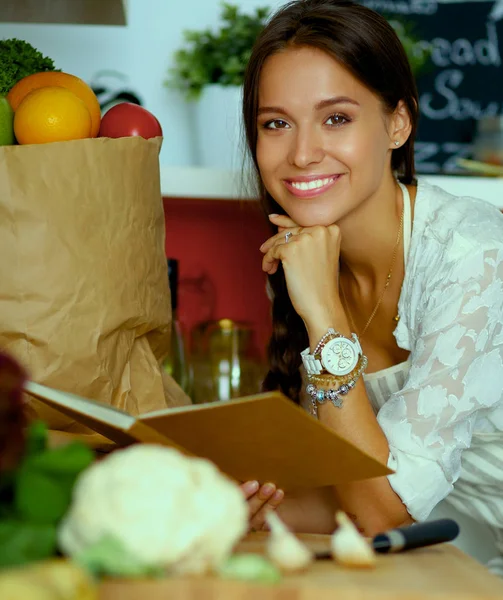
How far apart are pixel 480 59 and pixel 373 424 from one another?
48.1 inches

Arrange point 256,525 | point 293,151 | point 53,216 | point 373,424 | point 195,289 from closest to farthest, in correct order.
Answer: point 53,216
point 256,525
point 373,424
point 293,151
point 195,289

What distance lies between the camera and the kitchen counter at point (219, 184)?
5.18 feet

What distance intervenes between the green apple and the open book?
35 centimetres

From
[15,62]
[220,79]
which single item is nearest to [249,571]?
[15,62]

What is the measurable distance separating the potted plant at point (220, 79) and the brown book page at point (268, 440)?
107 cm

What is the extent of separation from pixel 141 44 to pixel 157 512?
1.67 m

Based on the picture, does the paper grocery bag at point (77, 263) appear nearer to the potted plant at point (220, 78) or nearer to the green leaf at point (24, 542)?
the green leaf at point (24, 542)

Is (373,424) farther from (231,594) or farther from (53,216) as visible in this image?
(231,594)

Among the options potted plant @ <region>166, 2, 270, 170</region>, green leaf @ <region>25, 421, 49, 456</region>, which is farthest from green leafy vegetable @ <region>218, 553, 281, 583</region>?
potted plant @ <region>166, 2, 270, 170</region>

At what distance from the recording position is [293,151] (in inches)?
45.8

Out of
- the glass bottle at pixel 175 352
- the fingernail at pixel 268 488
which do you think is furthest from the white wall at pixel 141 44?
the fingernail at pixel 268 488

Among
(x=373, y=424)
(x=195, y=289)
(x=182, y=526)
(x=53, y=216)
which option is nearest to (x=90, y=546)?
(x=182, y=526)

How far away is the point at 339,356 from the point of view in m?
1.05

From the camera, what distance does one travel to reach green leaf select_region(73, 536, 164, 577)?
0.37m
